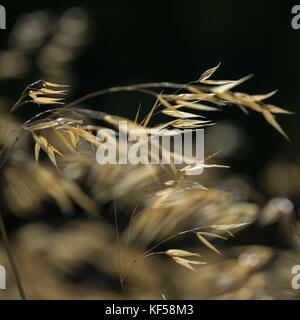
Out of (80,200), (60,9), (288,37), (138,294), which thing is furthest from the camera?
(288,37)

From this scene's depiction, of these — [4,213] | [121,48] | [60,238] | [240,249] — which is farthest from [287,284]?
[121,48]

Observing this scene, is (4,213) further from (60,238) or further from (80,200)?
(80,200)

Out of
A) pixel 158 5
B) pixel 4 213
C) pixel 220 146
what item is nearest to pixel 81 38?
pixel 220 146

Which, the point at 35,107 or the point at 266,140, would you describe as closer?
the point at 35,107

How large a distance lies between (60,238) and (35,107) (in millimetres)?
606

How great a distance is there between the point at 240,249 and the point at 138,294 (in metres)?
0.22

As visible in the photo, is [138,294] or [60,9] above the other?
[60,9]

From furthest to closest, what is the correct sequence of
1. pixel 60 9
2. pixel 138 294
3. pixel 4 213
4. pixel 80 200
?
pixel 60 9 → pixel 4 213 → pixel 138 294 → pixel 80 200

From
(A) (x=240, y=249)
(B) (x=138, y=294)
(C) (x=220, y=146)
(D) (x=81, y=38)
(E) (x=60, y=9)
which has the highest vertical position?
(E) (x=60, y=9)

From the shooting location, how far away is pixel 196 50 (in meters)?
1.46

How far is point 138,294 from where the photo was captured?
77cm

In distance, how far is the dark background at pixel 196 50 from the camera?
4.62 feet

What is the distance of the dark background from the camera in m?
1.41

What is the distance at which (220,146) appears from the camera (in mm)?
853
